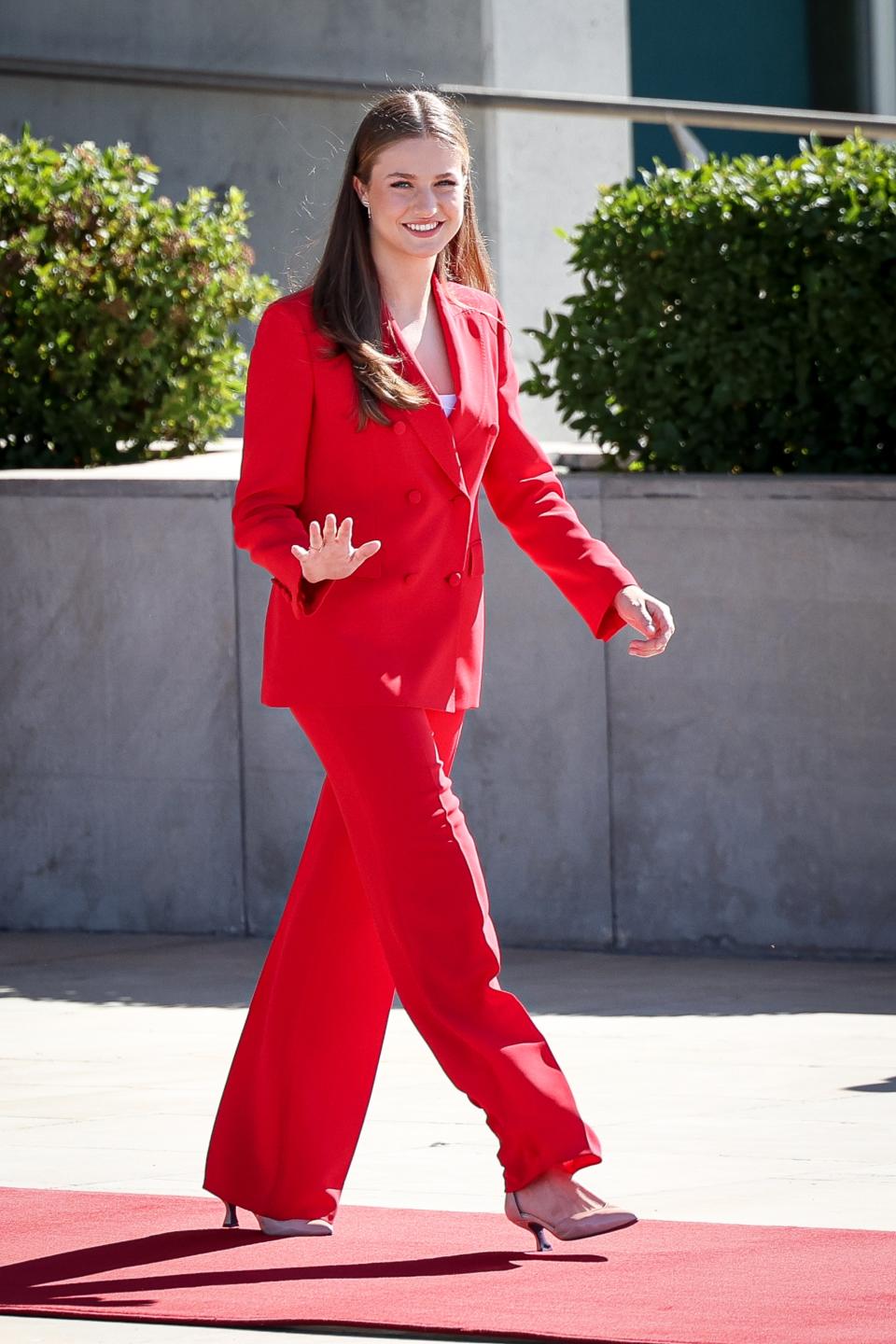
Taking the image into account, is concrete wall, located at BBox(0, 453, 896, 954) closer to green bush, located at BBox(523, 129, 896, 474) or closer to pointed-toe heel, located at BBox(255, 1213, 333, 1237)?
green bush, located at BBox(523, 129, 896, 474)

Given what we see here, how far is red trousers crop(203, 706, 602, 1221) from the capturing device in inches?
172

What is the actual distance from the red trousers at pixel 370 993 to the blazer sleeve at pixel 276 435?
1.10 feet

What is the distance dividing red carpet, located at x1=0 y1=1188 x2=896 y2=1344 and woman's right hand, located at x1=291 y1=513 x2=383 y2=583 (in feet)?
3.79

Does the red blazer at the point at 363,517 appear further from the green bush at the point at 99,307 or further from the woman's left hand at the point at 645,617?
the green bush at the point at 99,307

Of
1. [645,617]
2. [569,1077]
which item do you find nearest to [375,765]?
[645,617]

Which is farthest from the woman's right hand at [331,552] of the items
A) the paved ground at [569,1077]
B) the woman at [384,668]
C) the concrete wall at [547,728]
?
the concrete wall at [547,728]

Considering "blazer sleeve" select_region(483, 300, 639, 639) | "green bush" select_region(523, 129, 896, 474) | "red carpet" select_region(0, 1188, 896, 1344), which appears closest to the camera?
"red carpet" select_region(0, 1188, 896, 1344)

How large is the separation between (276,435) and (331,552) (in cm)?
35

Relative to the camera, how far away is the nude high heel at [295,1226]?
457cm

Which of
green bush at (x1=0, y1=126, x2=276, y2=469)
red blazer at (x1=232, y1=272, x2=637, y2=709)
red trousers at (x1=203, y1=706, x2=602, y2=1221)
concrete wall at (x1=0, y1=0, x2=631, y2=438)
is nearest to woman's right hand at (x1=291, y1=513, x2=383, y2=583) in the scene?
red blazer at (x1=232, y1=272, x2=637, y2=709)

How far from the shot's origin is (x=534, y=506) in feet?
15.6

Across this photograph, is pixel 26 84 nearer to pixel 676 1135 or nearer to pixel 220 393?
pixel 220 393

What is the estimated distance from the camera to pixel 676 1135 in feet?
→ 17.9

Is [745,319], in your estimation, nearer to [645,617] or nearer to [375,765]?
[645,617]
